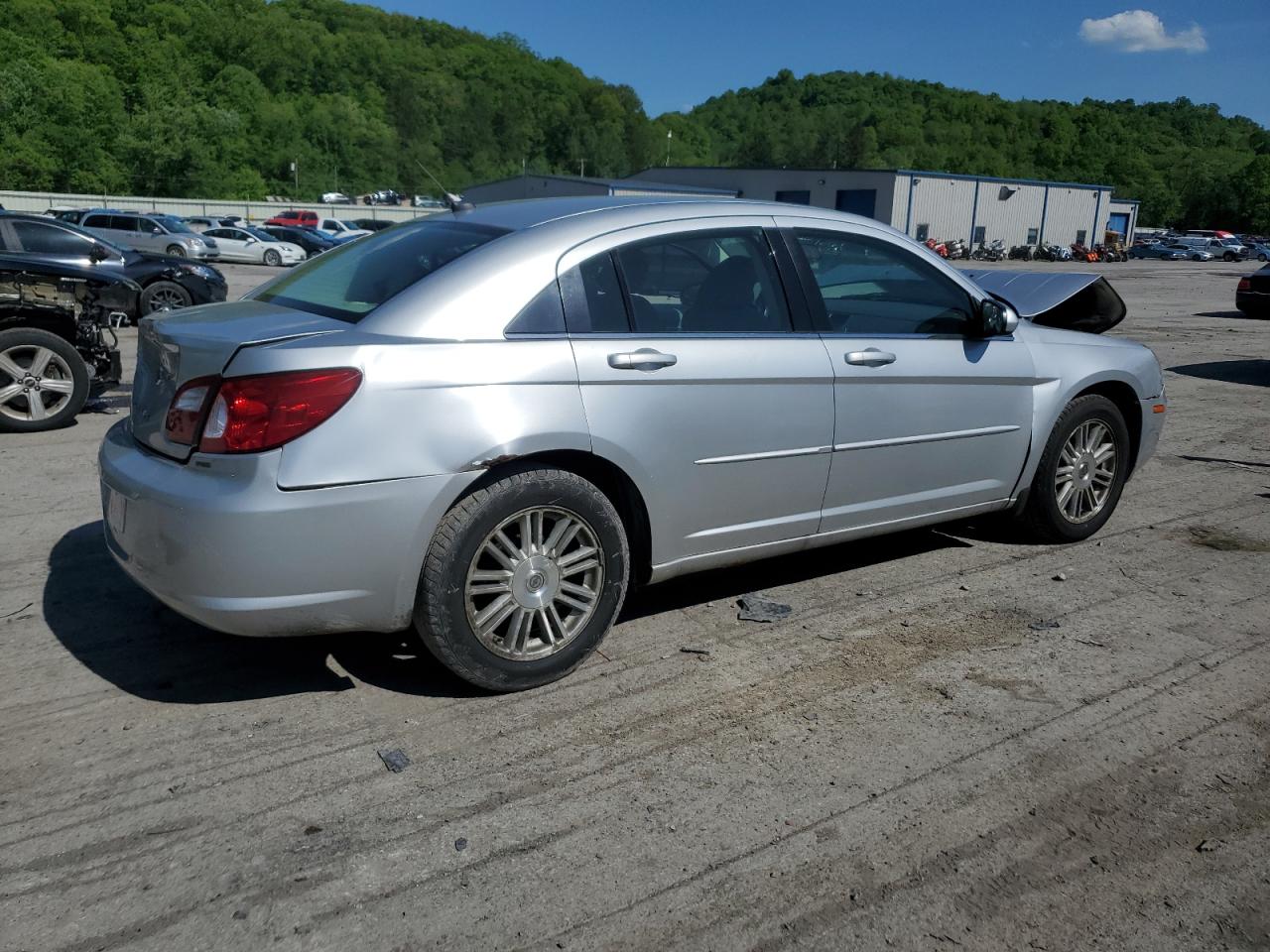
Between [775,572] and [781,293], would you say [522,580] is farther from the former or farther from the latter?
[775,572]

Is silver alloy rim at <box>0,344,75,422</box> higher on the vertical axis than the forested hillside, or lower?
lower

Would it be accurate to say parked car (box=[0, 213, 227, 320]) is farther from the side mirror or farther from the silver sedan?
the side mirror

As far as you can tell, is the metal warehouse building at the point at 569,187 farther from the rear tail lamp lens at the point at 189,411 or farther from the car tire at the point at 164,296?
the rear tail lamp lens at the point at 189,411

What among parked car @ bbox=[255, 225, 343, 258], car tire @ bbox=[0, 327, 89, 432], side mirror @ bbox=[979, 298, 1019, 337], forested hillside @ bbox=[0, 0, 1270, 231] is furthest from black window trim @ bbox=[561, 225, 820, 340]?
forested hillside @ bbox=[0, 0, 1270, 231]

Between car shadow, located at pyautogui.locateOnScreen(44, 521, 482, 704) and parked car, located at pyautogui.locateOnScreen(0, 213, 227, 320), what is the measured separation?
734 cm

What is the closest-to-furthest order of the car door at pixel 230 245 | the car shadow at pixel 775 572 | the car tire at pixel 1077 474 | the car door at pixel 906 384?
the car door at pixel 906 384 < the car shadow at pixel 775 572 < the car tire at pixel 1077 474 < the car door at pixel 230 245

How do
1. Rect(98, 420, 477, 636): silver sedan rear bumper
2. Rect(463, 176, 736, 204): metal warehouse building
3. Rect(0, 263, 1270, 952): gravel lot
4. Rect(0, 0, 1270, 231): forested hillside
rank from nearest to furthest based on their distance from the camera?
Rect(0, 263, 1270, 952): gravel lot, Rect(98, 420, 477, 636): silver sedan rear bumper, Rect(463, 176, 736, 204): metal warehouse building, Rect(0, 0, 1270, 231): forested hillside

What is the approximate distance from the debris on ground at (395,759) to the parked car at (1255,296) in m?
19.8

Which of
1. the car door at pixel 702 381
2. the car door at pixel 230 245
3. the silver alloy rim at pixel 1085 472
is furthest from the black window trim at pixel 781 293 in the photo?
the car door at pixel 230 245

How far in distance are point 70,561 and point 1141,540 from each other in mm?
5354

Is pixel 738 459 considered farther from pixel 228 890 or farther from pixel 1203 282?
pixel 1203 282

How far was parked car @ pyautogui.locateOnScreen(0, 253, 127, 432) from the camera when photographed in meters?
7.57

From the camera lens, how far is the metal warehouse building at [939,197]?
62.4 metres

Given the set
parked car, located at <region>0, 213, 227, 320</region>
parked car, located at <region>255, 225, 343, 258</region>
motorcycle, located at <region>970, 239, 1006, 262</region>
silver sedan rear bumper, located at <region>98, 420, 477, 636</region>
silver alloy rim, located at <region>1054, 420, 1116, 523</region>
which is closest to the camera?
silver sedan rear bumper, located at <region>98, 420, 477, 636</region>
